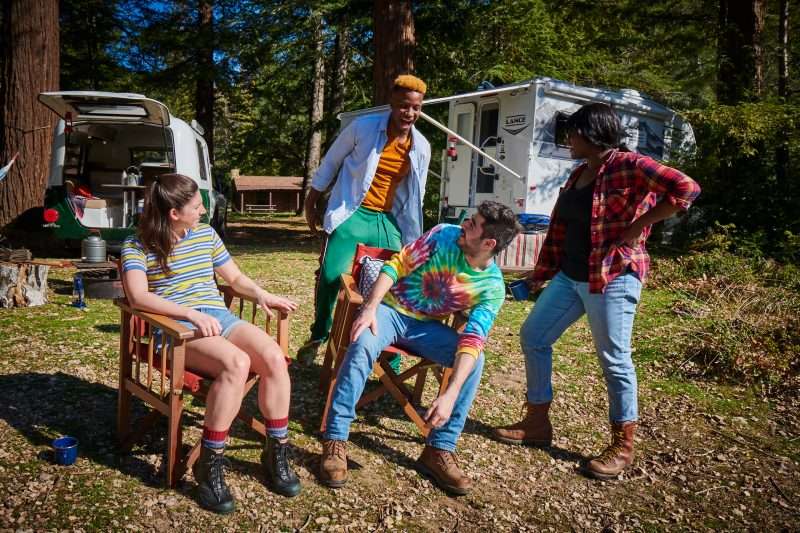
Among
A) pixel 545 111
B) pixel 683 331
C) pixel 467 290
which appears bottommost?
pixel 683 331

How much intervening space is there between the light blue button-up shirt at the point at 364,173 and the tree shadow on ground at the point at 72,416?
1.58m

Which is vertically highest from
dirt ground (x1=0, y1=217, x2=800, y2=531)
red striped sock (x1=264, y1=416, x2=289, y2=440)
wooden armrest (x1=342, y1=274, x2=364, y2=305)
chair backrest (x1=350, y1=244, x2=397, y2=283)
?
chair backrest (x1=350, y1=244, x2=397, y2=283)

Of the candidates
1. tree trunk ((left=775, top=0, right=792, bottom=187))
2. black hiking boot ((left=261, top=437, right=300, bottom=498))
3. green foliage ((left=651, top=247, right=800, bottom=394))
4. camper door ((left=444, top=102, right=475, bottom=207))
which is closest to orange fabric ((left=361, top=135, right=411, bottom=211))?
black hiking boot ((left=261, top=437, right=300, bottom=498))

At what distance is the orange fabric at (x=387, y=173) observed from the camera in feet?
12.2

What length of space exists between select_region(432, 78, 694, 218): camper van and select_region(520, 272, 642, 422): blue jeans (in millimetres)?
5846

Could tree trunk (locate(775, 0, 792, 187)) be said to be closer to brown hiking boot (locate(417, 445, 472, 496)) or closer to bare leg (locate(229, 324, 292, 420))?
brown hiking boot (locate(417, 445, 472, 496))

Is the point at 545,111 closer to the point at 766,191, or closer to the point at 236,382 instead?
the point at 766,191

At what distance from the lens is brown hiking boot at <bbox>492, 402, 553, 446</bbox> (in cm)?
331

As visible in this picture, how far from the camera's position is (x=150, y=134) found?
9141mm

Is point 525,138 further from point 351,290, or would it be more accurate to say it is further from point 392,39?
point 351,290

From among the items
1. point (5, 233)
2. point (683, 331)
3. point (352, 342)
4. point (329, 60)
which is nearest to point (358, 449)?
point (352, 342)

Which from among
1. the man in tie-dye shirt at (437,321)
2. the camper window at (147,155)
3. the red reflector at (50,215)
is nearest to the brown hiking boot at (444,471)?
the man in tie-dye shirt at (437,321)

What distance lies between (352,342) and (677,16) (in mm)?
10662

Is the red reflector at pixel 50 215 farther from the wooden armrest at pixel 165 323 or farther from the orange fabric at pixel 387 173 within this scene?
the wooden armrest at pixel 165 323
